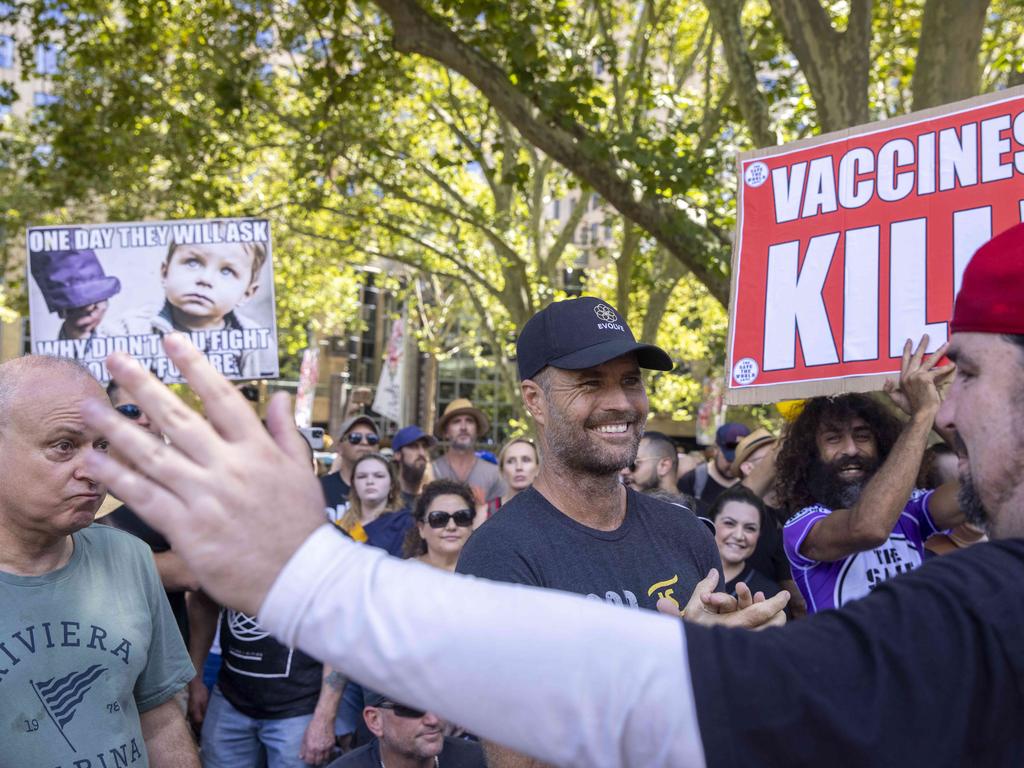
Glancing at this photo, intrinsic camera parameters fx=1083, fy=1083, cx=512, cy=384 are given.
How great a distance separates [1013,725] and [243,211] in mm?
16665

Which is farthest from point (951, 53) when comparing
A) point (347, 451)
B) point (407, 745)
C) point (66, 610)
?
point (66, 610)

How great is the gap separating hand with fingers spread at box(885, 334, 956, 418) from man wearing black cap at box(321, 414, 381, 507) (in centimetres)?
436

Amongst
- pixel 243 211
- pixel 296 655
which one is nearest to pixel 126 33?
pixel 243 211

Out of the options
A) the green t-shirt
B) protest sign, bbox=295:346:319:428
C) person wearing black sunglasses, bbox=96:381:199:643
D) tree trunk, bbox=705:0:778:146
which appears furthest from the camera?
protest sign, bbox=295:346:319:428

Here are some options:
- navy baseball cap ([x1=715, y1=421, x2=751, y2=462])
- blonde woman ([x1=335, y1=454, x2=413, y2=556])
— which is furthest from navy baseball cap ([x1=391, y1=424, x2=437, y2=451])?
navy baseball cap ([x1=715, y1=421, x2=751, y2=462])

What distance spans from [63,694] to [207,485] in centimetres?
176

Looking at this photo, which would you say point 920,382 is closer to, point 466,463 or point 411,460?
point 411,460

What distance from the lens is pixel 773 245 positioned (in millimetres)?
4195

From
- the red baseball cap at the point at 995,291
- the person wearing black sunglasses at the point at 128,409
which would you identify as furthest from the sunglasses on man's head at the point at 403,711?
the red baseball cap at the point at 995,291

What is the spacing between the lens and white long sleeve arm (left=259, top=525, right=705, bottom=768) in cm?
118

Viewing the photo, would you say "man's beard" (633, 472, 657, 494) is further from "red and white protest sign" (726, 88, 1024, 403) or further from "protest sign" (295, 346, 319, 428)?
"protest sign" (295, 346, 319, 428)

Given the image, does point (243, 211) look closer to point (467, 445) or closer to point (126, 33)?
point (126, 33)

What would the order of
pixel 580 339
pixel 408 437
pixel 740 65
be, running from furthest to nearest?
1. pixel 408 437
2. pixel 740 65
3. pixel 580 339

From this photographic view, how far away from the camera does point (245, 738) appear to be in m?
5.62
